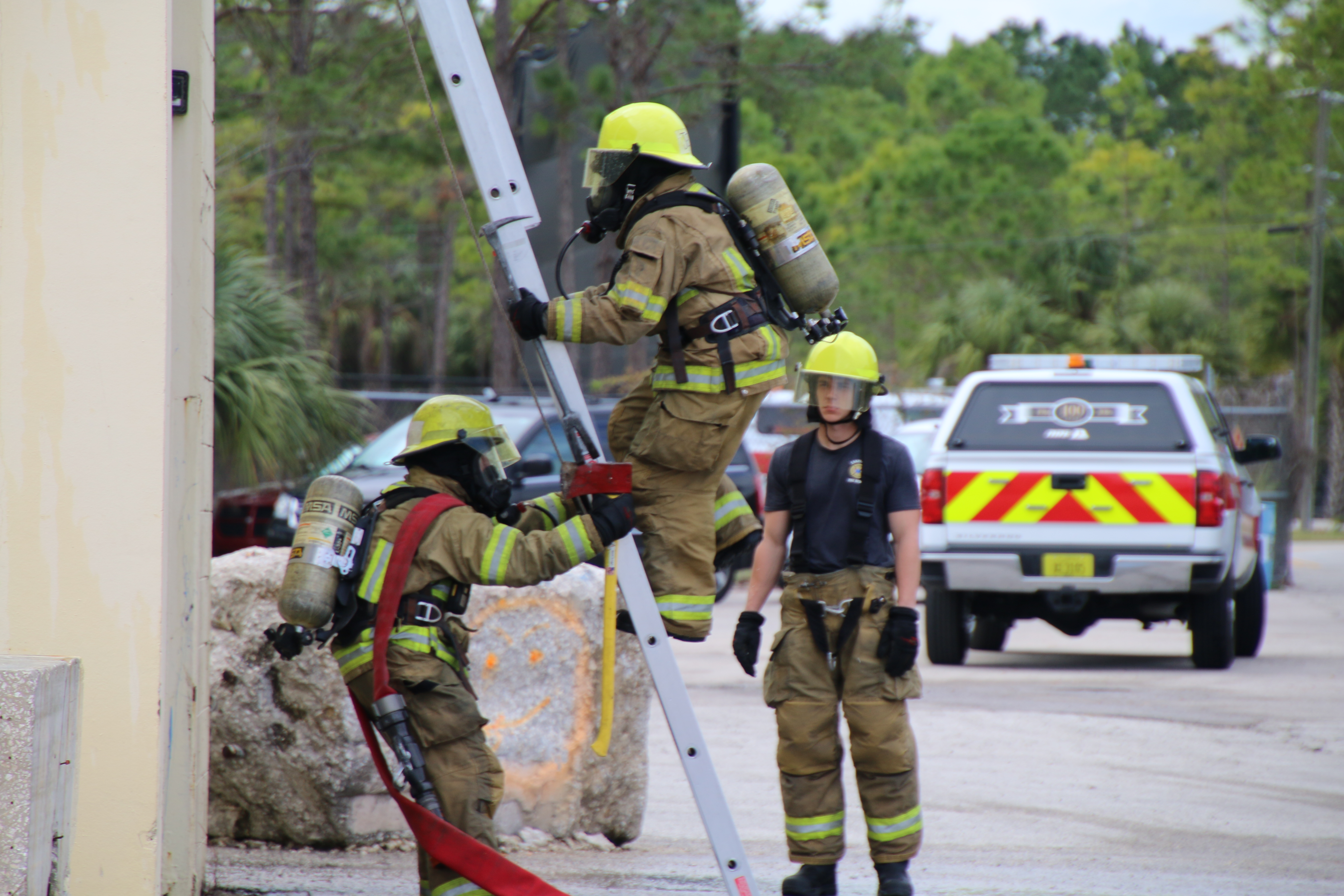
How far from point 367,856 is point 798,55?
626 inches

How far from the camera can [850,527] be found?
15.7 feet

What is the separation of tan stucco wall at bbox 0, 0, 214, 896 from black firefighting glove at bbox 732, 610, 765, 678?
1.94 metres

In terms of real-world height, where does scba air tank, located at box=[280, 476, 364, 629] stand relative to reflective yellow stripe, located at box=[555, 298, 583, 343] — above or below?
below

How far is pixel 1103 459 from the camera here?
952 centimetres

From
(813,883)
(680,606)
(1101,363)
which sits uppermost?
(1101,363)

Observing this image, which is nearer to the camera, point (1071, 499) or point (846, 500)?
point (846, 500)

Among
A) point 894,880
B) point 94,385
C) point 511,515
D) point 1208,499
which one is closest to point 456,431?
point 511,515

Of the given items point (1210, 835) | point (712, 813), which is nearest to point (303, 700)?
point (712, 813)

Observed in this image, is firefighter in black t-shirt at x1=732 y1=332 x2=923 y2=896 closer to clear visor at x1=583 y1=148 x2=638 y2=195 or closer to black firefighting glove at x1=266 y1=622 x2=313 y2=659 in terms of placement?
clear visor at x1=583 y1=148 x2=638 y2=195

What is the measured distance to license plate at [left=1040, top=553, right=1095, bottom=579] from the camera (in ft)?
31.1

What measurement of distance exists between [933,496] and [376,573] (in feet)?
20.5

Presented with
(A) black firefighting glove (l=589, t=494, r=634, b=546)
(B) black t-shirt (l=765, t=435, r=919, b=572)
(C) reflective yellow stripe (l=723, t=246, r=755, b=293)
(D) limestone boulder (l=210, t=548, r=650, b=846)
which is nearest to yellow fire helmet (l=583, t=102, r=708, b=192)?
(C) reflective yellow stripe (l=723, t=246, r=755, b=293)

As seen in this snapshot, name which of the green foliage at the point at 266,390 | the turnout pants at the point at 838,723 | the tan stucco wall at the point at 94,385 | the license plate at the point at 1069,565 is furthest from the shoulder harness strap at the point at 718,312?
the green foliage at the point at 266,390

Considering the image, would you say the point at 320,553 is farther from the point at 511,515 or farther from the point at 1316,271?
the point at 1316,271
